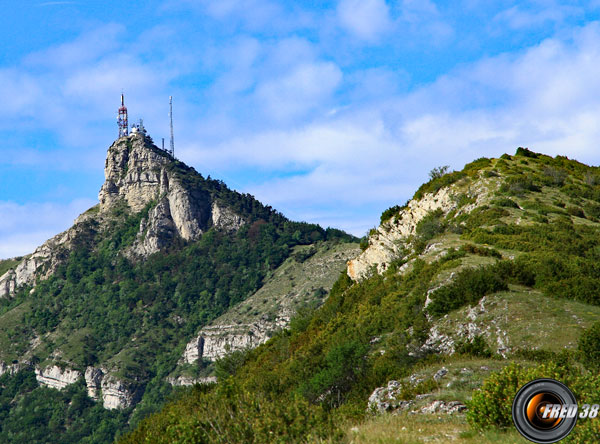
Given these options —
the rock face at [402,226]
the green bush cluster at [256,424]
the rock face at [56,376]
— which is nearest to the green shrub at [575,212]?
the rock face at [402,226]

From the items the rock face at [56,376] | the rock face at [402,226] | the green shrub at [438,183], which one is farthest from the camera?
the rock face at [56,376]

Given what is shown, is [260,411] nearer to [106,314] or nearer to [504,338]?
[504,338]

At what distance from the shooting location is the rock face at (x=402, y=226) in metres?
53.2

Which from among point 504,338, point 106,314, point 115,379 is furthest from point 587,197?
point 106,314

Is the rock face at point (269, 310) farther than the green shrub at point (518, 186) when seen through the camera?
Yes

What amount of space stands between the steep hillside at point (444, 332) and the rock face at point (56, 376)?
113 metres

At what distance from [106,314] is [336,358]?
6851 inches

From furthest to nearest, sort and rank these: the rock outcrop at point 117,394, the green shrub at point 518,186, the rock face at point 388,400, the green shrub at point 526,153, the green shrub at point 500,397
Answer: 1. the rock outcrop at point 117,394
2. the green shrub at point 526,153
3. the green shrub at point 518,186
4. the rock face at point 388,400
5. the green shrub at point 500,397

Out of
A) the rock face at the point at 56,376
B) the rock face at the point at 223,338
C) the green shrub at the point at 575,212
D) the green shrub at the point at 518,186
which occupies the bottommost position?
the rock face at the point at 56,376

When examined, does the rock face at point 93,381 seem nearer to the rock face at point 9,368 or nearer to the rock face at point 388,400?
the rock face at point 9,368

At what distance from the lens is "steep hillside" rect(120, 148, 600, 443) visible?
13.7 metres

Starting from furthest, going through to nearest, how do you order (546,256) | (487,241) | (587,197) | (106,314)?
1. (106,314)
2. (587,197)
3. (487,241)
4. (546,256)

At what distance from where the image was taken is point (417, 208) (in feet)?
192

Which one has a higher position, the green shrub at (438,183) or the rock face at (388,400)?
the green shrub at (438,183)
